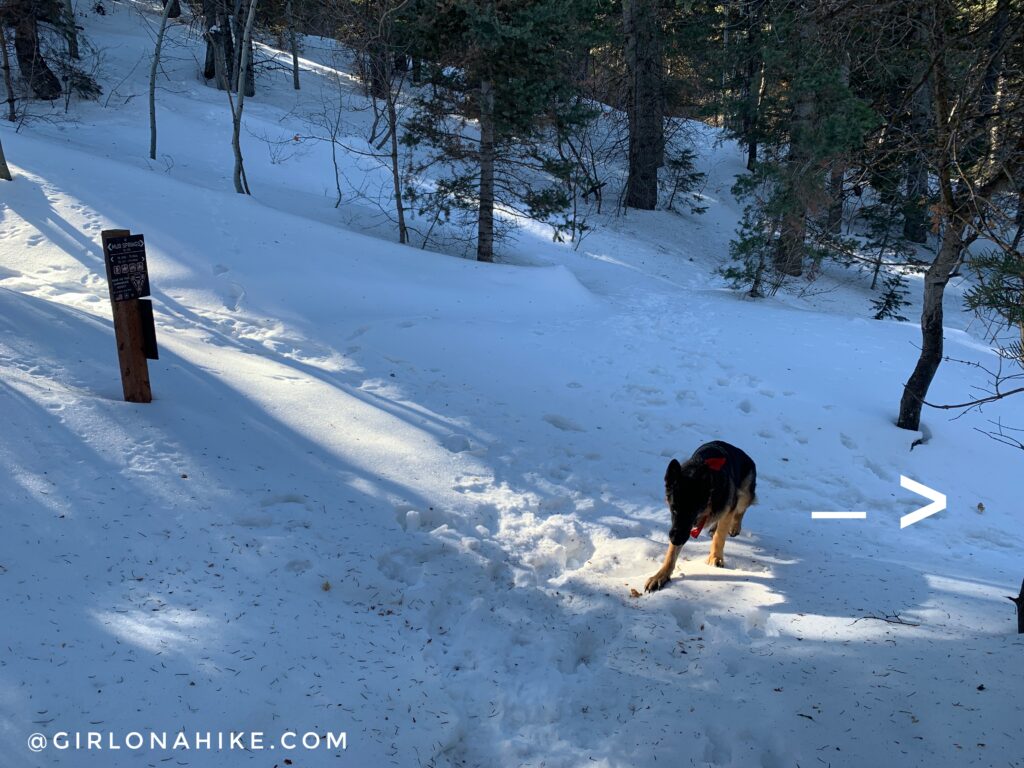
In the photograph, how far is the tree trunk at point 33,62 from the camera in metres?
20.7

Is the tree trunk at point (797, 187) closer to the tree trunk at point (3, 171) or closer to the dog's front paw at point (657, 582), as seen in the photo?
the dog's front paw at point (657, 582)

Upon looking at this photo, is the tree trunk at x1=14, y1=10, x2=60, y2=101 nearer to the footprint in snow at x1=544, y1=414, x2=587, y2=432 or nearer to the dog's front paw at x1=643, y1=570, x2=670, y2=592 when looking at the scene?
the footprint in snow at x1=544, y1=414, x2=587, y2=432

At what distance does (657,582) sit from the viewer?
4766mm

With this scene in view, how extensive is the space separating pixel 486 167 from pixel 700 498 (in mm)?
11198

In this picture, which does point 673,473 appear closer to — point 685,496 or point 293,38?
point 685,496

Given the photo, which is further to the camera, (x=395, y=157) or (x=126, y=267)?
(x=395, y=157)

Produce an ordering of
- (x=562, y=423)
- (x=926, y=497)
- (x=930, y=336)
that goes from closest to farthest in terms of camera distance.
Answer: (x=926, y=497) < (x=562, y=423) < (x=930, y=336)

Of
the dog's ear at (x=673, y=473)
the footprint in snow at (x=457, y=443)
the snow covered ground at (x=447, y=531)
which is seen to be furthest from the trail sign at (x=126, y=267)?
the dog's ear at (x=673, y=473)

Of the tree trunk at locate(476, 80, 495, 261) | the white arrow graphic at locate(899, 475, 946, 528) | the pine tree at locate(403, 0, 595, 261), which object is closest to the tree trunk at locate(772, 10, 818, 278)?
the pine tree at locate(403, 0, 595, 261)

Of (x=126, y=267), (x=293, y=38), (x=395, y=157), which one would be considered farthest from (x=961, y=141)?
(x=293, y=38)

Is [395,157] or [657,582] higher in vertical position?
[395,157]

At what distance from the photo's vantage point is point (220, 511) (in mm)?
4742

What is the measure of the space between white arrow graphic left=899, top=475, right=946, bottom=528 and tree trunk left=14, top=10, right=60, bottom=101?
25779 millimetres

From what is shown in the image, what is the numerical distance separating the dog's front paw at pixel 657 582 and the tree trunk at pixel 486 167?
37.0ft
